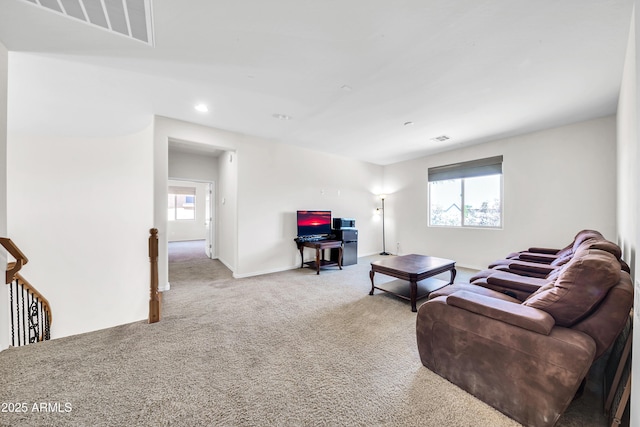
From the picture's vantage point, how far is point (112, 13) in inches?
61.4

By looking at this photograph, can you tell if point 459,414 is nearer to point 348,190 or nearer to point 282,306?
point 282,306

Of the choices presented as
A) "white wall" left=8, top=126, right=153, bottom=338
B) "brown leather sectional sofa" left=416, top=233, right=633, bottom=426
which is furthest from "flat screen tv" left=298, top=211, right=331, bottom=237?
"brown leather sectional sofa" left=416, top=233, right=633, bottom=426

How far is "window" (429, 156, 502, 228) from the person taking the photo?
4476mm

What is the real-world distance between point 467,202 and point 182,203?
32.2 ft

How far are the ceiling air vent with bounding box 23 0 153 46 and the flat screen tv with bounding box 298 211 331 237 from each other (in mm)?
3454

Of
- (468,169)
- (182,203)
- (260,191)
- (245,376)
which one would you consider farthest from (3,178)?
(182,203)

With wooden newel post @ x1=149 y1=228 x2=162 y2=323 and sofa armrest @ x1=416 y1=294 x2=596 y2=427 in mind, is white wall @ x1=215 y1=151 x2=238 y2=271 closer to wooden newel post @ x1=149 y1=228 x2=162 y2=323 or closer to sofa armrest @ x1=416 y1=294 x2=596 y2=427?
wooden newel post @ x1=149 y1=228 x2=162 y2=323

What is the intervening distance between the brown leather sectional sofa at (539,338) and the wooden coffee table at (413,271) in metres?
1.20

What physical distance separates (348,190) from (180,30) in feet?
14.9

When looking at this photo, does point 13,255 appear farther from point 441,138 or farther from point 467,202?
point 467,202

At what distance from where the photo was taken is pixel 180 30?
1.75 metres

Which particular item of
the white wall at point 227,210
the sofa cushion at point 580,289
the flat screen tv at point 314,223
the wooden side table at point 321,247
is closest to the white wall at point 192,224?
the white wall at point 227,210

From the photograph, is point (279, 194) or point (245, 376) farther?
point (279, 194)

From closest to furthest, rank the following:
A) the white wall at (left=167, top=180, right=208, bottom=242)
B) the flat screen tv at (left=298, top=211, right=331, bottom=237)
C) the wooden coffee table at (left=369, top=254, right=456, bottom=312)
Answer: the wooden coffee table at (left=369, top=254, right=456, bottom=312) < the flat screen tv at (left=298, top=211, right=331, bottom=237) < the white wall at (left=167, top=180, right=208, bottom=242)
